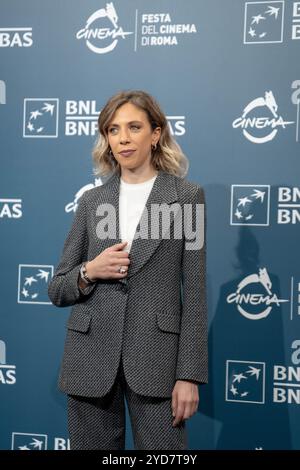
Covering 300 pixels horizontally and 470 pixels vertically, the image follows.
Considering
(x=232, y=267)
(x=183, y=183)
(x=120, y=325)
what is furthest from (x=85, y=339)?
(x=232, y=267)

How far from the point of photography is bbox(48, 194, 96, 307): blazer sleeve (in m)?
2.05

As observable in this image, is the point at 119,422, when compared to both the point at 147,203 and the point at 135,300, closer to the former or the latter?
the point at 135,300

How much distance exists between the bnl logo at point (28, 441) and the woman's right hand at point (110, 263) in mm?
1443

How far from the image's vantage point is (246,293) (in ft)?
9.32

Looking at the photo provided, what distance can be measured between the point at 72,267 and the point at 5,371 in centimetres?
123

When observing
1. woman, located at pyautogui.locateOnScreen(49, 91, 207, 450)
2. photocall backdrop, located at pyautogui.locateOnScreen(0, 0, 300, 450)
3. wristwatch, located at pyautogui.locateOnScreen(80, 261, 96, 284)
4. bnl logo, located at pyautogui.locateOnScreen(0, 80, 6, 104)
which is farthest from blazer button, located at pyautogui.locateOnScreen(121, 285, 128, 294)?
bnl logo, located at pyautogui.locateOnScreen(0, 80, 6, 104)

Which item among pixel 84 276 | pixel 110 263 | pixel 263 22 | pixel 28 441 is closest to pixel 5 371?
pixel 28 441

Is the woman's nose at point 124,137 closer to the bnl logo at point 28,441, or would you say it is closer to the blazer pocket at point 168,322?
the blazer pocket at point 168,322

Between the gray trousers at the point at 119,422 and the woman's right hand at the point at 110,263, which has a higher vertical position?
the woman's right hand at the point at 110,263

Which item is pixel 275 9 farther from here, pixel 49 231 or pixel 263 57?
pixel 49 231

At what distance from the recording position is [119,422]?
2053 millimetres

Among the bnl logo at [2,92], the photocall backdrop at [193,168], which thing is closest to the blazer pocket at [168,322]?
the photocall backdrop at [193,168]

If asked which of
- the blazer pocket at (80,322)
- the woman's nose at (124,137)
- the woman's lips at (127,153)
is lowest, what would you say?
the blazer pocket at (80,322)

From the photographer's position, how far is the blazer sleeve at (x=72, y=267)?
80.6 inches
